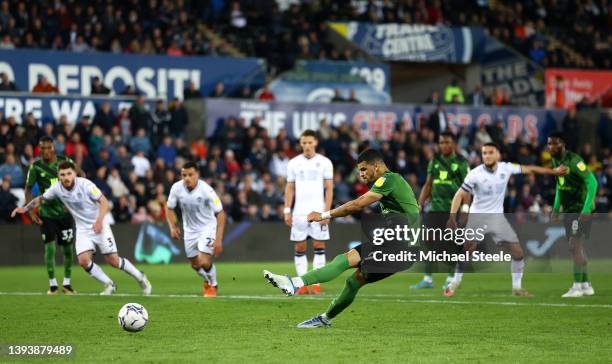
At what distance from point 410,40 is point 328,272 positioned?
1067 inches

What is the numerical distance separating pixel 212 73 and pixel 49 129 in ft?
21.5

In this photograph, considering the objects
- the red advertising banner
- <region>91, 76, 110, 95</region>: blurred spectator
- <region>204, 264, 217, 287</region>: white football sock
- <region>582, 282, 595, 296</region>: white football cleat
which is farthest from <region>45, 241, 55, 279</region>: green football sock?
the red advertising banner

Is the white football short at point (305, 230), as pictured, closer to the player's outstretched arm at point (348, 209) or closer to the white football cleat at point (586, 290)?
the white football cleat at point (586, 290)

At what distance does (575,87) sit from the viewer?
1535 inches

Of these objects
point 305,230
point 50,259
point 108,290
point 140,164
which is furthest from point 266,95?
point 108,290

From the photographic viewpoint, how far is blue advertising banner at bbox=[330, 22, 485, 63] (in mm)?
37125

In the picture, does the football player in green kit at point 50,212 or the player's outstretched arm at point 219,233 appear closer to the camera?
the player's outstretched arm at point 219,233

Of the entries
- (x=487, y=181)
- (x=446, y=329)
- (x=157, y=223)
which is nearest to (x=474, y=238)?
(x=487, y=181)

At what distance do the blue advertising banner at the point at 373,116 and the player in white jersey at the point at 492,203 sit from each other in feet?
44.8

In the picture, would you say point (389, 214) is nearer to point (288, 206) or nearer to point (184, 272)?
point (288, 206)

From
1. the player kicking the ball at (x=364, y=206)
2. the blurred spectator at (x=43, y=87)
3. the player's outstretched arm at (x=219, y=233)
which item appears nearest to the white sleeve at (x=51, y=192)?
the player's outstretched arm at (x=219, y=233)

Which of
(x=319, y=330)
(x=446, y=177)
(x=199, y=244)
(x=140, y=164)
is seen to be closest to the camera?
(x=319, y=330)

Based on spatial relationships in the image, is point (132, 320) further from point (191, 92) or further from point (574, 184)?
point (191, 92)

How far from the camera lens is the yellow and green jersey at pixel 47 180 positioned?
18109 millimetres
